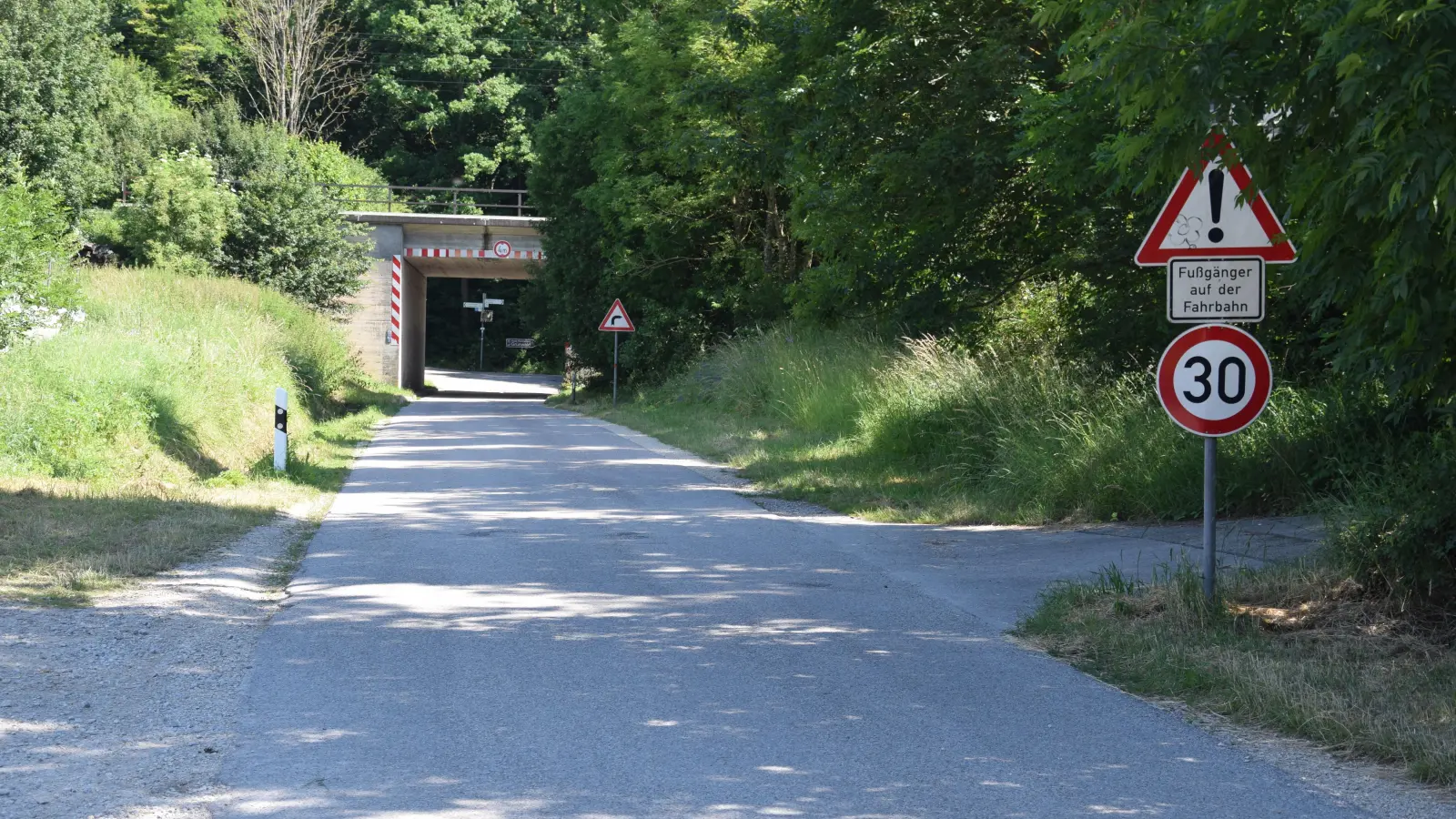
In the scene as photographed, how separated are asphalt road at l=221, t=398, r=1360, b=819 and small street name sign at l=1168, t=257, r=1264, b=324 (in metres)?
2.10

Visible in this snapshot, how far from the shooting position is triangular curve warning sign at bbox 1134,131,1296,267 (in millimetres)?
7340

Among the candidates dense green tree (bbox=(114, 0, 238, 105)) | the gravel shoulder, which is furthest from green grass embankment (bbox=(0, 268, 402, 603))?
dense green tree (bbox=(114, 0, 238, 105))

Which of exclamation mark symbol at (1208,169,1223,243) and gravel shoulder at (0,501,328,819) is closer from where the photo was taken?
gravel shoulder at (0,501,328,819)

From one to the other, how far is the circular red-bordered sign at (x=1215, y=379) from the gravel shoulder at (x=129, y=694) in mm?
5011

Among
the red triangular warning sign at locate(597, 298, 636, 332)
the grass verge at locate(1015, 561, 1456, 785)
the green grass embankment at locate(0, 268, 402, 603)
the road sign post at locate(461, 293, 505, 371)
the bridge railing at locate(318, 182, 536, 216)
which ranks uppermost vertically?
the bridge railing at locate(318, 182, 536, 216)

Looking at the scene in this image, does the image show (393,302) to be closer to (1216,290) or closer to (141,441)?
(141,441)

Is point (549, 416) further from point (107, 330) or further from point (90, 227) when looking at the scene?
point (90, 227)

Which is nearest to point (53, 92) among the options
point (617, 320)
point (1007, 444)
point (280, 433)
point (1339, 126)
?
point (617, 320)

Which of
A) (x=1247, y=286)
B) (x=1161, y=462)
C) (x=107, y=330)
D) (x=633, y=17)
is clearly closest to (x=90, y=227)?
(x=633, y=17)

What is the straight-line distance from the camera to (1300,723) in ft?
18.5

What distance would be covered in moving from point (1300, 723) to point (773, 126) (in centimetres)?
1462

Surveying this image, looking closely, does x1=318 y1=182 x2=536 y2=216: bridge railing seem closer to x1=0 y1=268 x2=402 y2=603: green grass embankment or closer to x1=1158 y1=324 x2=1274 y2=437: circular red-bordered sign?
x1=0 y1=268 x2=402 y2=603: green grass embankment

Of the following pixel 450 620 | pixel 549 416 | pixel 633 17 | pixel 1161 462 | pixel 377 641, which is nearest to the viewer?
pixel 377 641

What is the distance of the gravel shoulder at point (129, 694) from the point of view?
15.2 feet
